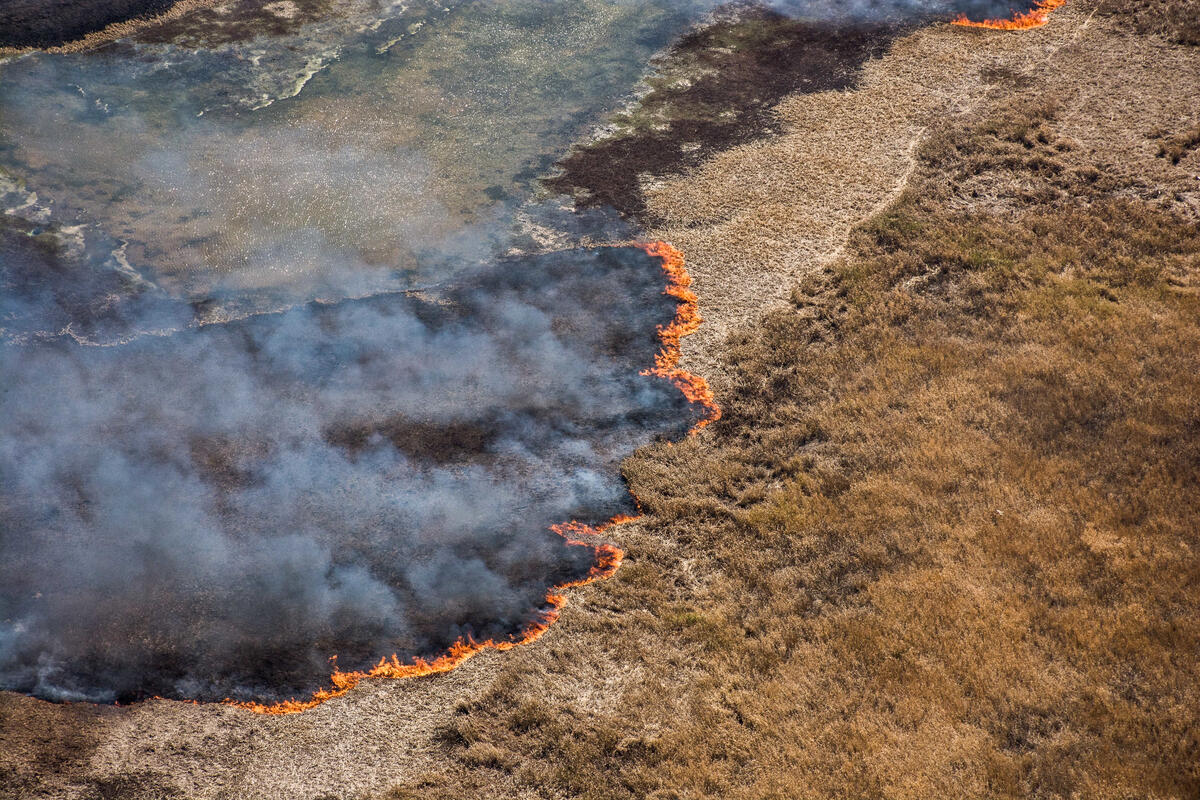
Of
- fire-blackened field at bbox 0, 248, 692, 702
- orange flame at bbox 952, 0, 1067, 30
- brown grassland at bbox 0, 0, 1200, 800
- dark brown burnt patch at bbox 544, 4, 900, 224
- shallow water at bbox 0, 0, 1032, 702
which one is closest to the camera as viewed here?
brown grassland at bbox 0, 0, 1200, 800

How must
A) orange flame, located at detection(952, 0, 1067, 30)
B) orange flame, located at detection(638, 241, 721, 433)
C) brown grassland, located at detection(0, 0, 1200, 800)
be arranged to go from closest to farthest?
brown grassland, located at detection(0, 0, 1200, 800) < orange flame, located at detection(638, 241, 721, 433) < orange flame, located at detection(952, 0, 1067, 30)

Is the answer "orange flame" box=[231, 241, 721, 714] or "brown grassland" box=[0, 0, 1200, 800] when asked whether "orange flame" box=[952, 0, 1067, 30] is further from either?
"orange flame" box=[231, 241, 721, 714]

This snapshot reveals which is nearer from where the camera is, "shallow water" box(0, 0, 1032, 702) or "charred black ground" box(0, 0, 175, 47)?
"shallow water" box(0, 0, 1032, 702)

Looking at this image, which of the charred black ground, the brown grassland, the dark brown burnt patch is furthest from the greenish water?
the brown grassland

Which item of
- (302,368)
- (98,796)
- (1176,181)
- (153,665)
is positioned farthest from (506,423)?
(1176,181)

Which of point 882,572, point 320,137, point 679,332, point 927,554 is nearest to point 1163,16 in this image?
point 679,332

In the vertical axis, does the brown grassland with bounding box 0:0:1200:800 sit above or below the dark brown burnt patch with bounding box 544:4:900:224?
below

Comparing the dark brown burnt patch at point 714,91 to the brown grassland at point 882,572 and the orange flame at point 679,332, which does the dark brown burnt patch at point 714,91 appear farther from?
the brown grassland at point 882,572
